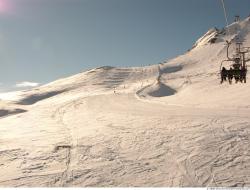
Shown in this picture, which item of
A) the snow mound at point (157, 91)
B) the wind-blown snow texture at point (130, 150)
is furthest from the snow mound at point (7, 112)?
the snow mound at point (157, 91)

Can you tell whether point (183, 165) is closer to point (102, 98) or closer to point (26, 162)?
point (26, 162)

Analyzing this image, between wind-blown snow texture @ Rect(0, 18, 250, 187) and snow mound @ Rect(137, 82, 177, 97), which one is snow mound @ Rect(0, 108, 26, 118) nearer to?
wind-blown snow texture @ Rect(0, 18, 250, 187)

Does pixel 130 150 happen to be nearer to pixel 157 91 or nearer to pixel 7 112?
pixel 7 112

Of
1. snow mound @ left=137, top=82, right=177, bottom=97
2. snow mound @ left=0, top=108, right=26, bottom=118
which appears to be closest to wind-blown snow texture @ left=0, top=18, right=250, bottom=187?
snow mound @ left=0, top=108, right=26, bottom=118

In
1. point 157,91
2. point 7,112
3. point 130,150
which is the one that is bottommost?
point 130,150

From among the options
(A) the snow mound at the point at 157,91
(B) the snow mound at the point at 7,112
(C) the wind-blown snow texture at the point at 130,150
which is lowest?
(C) the wind-blown snow texture at the point at 130,150

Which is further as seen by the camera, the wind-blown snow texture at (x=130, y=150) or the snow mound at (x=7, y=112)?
the snow mound at (x=7, y=112)

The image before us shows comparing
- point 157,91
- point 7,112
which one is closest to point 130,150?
point 7,112

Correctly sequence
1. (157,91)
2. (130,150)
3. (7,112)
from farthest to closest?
(157,91), (7,112), (130,150)

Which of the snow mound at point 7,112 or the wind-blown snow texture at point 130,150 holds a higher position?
the snow mound at point 7,112

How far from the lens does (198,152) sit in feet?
54.6

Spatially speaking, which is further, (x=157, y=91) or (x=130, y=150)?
(x=157, y=91)

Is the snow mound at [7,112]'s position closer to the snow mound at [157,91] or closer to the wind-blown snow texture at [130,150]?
the wind-blown snow texture at [130,150]

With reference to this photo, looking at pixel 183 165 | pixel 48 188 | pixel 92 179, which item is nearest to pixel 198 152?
pixel 183 165
